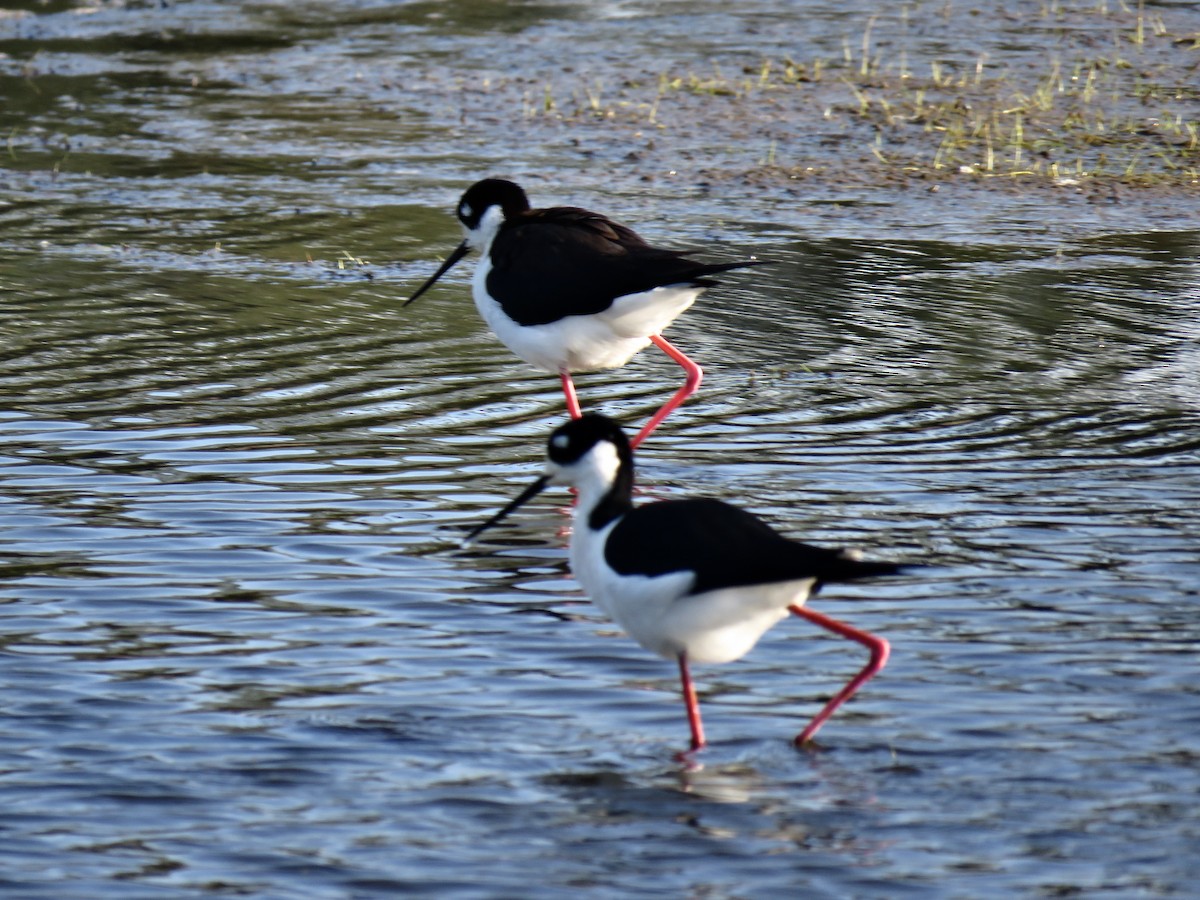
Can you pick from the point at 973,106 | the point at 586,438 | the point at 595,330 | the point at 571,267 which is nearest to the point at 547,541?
the point at 595,330

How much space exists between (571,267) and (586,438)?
8.17 feet

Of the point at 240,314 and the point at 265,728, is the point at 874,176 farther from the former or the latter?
the point at 265,728

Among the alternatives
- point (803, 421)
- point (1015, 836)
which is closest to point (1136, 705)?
A: point (1015, 836)

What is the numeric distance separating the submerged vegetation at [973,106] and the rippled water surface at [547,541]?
1.69 feet

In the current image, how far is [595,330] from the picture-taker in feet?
25.1

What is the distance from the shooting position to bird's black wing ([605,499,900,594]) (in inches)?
179

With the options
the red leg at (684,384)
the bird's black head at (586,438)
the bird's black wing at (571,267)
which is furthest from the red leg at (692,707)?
the red leg at (684,384)

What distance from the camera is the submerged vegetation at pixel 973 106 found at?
12789mm

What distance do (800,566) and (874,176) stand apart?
8364 mm

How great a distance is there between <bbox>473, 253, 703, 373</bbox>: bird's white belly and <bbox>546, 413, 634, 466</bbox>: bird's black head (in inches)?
85.3

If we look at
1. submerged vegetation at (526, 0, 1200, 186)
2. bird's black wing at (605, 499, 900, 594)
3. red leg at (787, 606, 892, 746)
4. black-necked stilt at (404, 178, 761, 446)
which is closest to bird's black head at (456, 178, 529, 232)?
black-necked stilt at (404, 178, 761, 446)

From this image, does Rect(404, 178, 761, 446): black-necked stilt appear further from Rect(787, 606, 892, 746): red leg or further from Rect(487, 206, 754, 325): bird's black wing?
Rect(787, 606, 892, 746): red leg

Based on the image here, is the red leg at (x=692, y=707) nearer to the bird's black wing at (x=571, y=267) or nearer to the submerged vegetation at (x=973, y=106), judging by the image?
the bird's black wing at (x=571, y=267)

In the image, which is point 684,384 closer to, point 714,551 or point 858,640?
point 858,640
